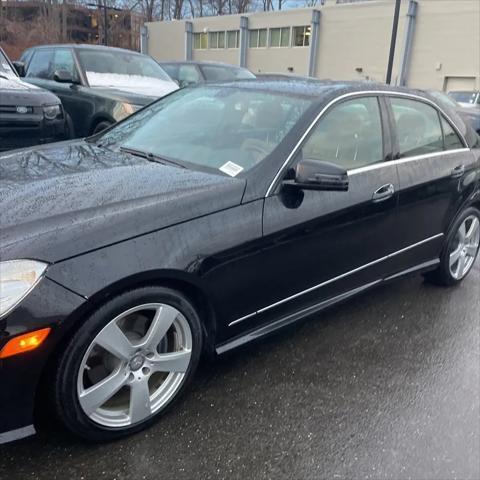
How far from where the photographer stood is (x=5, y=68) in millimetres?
6270

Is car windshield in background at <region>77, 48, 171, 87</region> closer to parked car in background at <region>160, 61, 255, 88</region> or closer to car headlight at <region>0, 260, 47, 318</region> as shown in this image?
parked car in background at <region>160, 61, 255, 88</region>

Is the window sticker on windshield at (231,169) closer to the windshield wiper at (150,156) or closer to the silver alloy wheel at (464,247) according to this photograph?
the windshield wiper at (150,156)

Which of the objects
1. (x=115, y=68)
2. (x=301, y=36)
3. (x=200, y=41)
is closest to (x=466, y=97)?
(x=115, y=68)

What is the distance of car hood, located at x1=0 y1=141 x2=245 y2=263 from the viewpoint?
1.96m

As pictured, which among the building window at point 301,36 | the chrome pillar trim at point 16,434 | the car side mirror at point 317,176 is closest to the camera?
the chrome pillar trim at point 16,434

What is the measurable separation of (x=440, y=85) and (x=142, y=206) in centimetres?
3337

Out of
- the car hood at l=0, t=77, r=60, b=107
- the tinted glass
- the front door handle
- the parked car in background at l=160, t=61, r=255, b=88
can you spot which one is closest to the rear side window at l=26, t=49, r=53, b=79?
the tinted glass

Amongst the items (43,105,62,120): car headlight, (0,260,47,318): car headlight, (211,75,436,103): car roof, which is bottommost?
(0,260,47,318): car headlight

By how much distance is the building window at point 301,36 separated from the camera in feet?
127

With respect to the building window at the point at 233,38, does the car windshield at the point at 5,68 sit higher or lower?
lower

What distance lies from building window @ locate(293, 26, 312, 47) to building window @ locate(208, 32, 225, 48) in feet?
25.7

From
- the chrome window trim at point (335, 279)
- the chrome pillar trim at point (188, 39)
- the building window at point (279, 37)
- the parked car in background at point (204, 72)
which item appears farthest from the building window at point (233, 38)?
the chrome window trim at point (335, 279)

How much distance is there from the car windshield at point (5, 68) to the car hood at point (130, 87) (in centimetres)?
101

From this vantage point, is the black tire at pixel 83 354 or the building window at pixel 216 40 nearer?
the black tire at pixel 83 354
